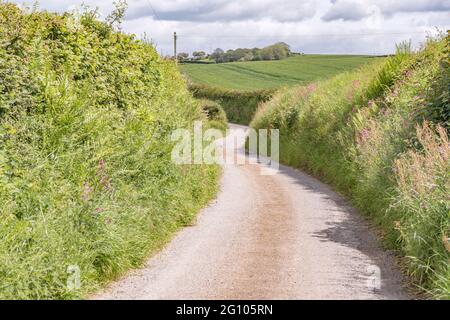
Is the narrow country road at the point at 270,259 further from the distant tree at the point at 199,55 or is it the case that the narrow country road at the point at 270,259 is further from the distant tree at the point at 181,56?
the distant tree at the point at 199,55

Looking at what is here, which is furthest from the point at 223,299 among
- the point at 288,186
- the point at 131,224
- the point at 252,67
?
the point at 252,67

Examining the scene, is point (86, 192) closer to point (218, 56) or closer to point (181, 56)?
point (181, 56)

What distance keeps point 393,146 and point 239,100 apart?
159ft

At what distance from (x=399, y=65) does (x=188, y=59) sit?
86839mm

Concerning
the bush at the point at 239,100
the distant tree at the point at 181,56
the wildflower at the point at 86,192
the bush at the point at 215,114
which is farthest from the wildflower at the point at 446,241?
the bush at the point at 239,100

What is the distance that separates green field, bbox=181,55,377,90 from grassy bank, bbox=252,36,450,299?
47.8 meters

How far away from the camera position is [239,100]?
6147 cm

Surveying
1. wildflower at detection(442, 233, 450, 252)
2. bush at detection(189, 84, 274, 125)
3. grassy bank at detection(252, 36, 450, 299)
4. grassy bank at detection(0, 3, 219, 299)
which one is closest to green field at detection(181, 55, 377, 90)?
bush at detection(189, 84, 274, 125)

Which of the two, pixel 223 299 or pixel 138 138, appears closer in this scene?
pixel 223 299

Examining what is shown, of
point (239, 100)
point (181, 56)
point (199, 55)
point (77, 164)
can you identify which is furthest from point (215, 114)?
point (199, 55)

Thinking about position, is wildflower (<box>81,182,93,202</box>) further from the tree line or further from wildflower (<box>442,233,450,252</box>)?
the tree line

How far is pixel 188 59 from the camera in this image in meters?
105

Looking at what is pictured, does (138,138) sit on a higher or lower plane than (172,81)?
lower
